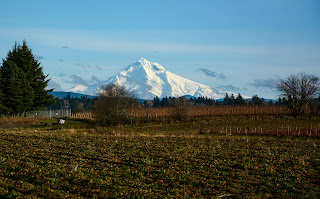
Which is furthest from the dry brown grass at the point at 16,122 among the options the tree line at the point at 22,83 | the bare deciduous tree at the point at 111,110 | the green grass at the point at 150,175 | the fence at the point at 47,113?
the green grass at the point at 150,175

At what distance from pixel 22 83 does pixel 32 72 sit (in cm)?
697

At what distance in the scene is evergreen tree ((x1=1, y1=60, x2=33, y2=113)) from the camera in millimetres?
74375

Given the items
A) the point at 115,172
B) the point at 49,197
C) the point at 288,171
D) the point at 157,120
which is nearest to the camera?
the point at 49,197

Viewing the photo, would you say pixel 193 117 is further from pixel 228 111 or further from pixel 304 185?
pixel 304 185

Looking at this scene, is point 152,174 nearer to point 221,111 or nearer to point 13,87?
point 13,87

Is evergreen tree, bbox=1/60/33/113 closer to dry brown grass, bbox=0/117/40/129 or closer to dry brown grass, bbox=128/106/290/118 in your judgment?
dry brown grass, bbox=0/117/40/129

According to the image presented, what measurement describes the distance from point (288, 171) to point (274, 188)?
14.3ft

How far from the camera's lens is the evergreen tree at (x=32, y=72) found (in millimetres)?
82625

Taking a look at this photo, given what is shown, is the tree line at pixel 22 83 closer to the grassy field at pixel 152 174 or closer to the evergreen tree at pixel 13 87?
the evergreen tree at pixel 13 87

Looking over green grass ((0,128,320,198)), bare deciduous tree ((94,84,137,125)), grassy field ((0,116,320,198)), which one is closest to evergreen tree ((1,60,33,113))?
bare deciduous tree ((94,84,137,125))

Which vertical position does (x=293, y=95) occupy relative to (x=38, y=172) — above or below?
above

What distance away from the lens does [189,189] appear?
15.6 metres

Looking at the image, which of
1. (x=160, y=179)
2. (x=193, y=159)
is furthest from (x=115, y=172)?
(x=193, y=159)

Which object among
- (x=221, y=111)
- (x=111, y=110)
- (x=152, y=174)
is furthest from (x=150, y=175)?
(x=221, y=111)
